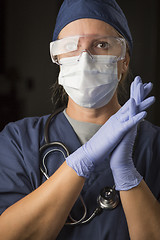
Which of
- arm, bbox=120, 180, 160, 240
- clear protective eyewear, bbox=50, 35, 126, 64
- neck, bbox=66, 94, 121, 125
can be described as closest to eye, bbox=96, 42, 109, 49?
clear protective eyewear, bbox=50, 35, 126, 64

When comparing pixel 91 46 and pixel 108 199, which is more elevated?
pixel 91 46

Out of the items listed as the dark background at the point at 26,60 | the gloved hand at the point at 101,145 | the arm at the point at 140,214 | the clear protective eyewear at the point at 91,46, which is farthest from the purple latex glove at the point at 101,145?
the dark background at the point at 26,60

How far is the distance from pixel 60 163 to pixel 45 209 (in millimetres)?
166

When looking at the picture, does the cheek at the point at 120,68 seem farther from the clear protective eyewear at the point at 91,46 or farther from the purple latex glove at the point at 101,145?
the purple latex glove at the point at 101,145

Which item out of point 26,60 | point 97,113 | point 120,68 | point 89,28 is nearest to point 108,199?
point 97,113

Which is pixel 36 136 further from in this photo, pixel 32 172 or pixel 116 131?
pixel 116 131

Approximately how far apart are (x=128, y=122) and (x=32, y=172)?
1.07 ft

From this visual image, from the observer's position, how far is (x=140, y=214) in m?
0.71

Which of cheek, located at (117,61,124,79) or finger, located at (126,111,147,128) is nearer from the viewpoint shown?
finger, located at (126,111,147,128)

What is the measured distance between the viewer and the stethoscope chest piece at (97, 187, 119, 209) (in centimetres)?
77

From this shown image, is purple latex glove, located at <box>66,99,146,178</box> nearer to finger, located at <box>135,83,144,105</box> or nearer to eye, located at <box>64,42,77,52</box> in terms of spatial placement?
finger, located at <box>135,83,144,105</box>

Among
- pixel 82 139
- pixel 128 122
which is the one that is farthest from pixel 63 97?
pixel 128 122

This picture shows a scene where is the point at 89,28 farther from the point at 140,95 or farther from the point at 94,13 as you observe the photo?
the point at 140,95

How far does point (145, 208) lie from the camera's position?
0.72m
